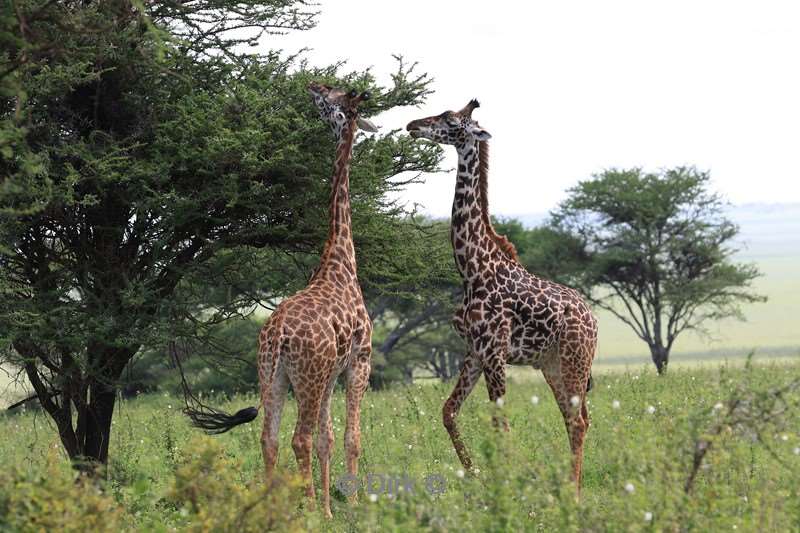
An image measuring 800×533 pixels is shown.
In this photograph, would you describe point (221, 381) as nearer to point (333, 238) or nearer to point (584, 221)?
point (584, 221)

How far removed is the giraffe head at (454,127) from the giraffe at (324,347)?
75cm

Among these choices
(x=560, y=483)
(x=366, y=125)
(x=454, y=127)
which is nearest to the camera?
(x=560, y=483)

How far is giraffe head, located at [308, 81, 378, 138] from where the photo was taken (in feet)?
34.6

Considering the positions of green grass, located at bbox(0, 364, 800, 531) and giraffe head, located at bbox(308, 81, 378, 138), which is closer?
green grass, located at bbox(0, 364, 800, 531)

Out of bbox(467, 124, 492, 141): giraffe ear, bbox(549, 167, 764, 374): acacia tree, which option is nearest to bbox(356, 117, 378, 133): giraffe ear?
bbox(467, 124, 492, 141): giraffe ear

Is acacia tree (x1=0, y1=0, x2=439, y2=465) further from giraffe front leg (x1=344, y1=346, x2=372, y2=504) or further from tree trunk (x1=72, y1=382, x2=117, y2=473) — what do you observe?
giraffe front leg (x1=344, y1=346, x2=372, y2=504)

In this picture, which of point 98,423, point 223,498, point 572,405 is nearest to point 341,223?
point 572,405

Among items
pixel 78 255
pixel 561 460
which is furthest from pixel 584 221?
pixel 561 460

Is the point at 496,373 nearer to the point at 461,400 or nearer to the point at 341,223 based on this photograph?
the point at 461,400

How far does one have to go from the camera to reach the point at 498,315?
10055mm

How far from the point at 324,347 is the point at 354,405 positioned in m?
0.87

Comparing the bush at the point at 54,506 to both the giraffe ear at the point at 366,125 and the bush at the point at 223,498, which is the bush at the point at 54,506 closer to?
the bush at the point at 223,498

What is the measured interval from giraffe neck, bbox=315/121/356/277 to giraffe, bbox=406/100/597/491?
981 mm

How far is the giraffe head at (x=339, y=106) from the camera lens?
1053 cm
